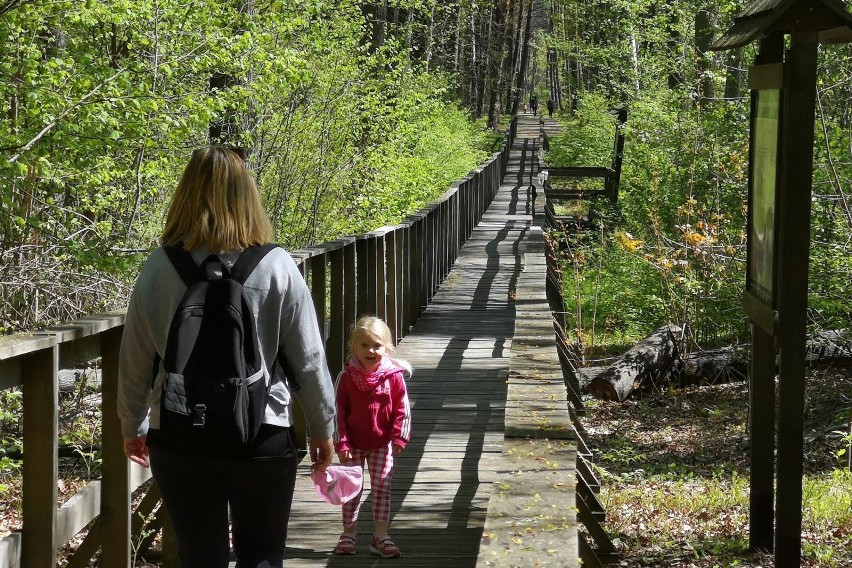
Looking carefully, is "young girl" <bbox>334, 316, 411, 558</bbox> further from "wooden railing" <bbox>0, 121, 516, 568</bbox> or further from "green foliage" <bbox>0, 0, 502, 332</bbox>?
"green foliage" <bbox>0, 0, 502, 332</bbox>

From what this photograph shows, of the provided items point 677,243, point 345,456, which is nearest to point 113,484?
point 345,456

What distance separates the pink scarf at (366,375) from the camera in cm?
508

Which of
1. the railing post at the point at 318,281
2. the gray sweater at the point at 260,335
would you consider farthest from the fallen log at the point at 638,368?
the gray sweater at the point at 260,335

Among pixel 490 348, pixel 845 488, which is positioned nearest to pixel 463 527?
pixel 845 488

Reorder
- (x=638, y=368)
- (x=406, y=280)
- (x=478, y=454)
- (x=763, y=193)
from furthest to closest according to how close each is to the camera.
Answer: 1. (x=638, y=368)
2. (x=406, y=280)
3. (x=478, y=454)
4. (x=763, y=193)

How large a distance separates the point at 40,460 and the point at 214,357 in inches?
30.0

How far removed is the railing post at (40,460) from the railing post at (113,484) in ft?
1.74

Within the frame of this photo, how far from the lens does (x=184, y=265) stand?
3279 mm

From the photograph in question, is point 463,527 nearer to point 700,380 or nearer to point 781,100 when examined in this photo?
point 781,100

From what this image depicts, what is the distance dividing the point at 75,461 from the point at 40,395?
19.3 feet

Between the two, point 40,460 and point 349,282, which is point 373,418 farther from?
point 349,282

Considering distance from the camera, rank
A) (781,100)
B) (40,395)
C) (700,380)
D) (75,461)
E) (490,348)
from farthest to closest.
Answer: (700,380) < (490,348) < (75,461) < (781,100) < (40,395)

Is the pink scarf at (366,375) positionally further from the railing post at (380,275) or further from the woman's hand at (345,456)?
the railing post at (380,275)

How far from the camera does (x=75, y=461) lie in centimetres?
905
